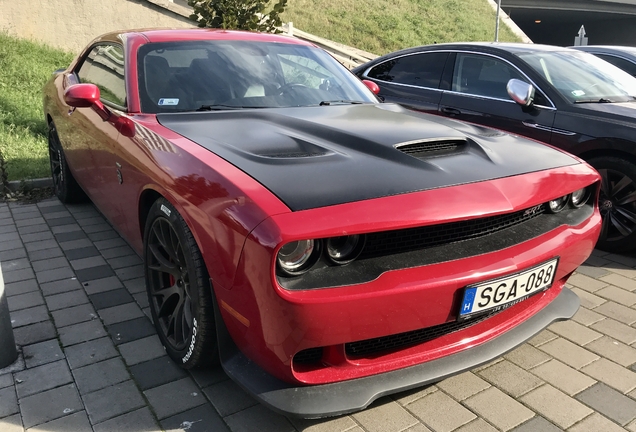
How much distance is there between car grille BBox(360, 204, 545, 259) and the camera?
2010 mm

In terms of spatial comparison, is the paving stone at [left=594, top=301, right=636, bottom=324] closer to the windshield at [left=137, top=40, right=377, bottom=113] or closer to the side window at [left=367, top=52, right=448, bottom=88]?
the windshield at [left=137, top=40, right=377, bottom=113]

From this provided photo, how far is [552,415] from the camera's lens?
90.5 inches

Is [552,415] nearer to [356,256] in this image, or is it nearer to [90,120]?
[356,256]

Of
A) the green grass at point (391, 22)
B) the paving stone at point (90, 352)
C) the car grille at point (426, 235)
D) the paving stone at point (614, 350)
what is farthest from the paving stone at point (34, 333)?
the green grass at point (391, 22)

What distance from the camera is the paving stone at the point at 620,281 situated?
362 cm

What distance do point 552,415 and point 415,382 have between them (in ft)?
2.33

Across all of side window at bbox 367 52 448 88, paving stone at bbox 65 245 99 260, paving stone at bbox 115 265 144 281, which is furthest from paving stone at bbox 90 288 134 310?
side window at bbox 367 52 448 88

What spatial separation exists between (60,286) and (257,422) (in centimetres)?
193

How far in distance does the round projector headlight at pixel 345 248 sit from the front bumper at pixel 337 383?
45 cm

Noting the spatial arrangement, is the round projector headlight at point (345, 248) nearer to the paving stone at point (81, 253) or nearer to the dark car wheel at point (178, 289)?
the dark car wheel at point (178, 289)

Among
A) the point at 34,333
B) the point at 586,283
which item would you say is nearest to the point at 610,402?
the point at 586,283

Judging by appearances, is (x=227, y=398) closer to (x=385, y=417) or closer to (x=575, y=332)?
(x=385, y=417)

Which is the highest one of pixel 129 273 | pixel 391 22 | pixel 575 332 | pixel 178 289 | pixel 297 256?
pixel 391 22

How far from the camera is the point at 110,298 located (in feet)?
11.0
